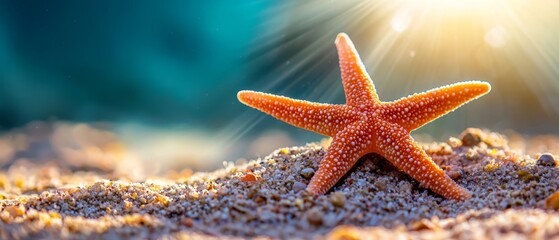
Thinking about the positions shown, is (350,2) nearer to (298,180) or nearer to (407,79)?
(407,79)

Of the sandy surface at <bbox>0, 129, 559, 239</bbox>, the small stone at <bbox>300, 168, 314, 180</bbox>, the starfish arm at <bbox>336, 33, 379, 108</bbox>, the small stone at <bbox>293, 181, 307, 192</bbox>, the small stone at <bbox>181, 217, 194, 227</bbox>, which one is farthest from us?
the starfish arm at <bbox>336, 33, 379, 108</bbox>

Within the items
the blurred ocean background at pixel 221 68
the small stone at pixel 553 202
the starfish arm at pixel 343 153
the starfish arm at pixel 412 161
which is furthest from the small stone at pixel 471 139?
the blurred ocean background at pixel 221 68

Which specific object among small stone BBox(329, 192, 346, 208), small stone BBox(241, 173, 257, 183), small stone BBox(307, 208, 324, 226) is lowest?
small stone BBox(307, 208, 324, 226)

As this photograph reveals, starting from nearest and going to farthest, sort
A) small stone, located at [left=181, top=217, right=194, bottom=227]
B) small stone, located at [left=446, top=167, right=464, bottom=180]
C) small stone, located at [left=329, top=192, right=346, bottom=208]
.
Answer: small stone, located at [left=181, top=217, right=194, bottom=227], small stone, located at [left=329, top=192, right=346, bottom=208], small stone, located at [left=446, top=167, right=464, bottom=180]

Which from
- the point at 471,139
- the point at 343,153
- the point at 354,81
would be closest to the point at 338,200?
the point at 343,153

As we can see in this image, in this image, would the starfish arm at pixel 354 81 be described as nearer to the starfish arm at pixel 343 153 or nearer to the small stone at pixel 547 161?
the starfish arm at pixel 343 153

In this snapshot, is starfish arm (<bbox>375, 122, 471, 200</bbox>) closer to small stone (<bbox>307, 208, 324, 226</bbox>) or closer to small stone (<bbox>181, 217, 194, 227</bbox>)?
small stone (<bbox>307, 208, 324, 226</bbox>)

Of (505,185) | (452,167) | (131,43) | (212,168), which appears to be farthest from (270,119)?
(505,185)

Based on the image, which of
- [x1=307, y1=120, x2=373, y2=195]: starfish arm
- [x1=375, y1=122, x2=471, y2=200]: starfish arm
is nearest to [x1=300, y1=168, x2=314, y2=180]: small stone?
[x1=307, y1=120, x2=373, y2=195]: starfish arm
